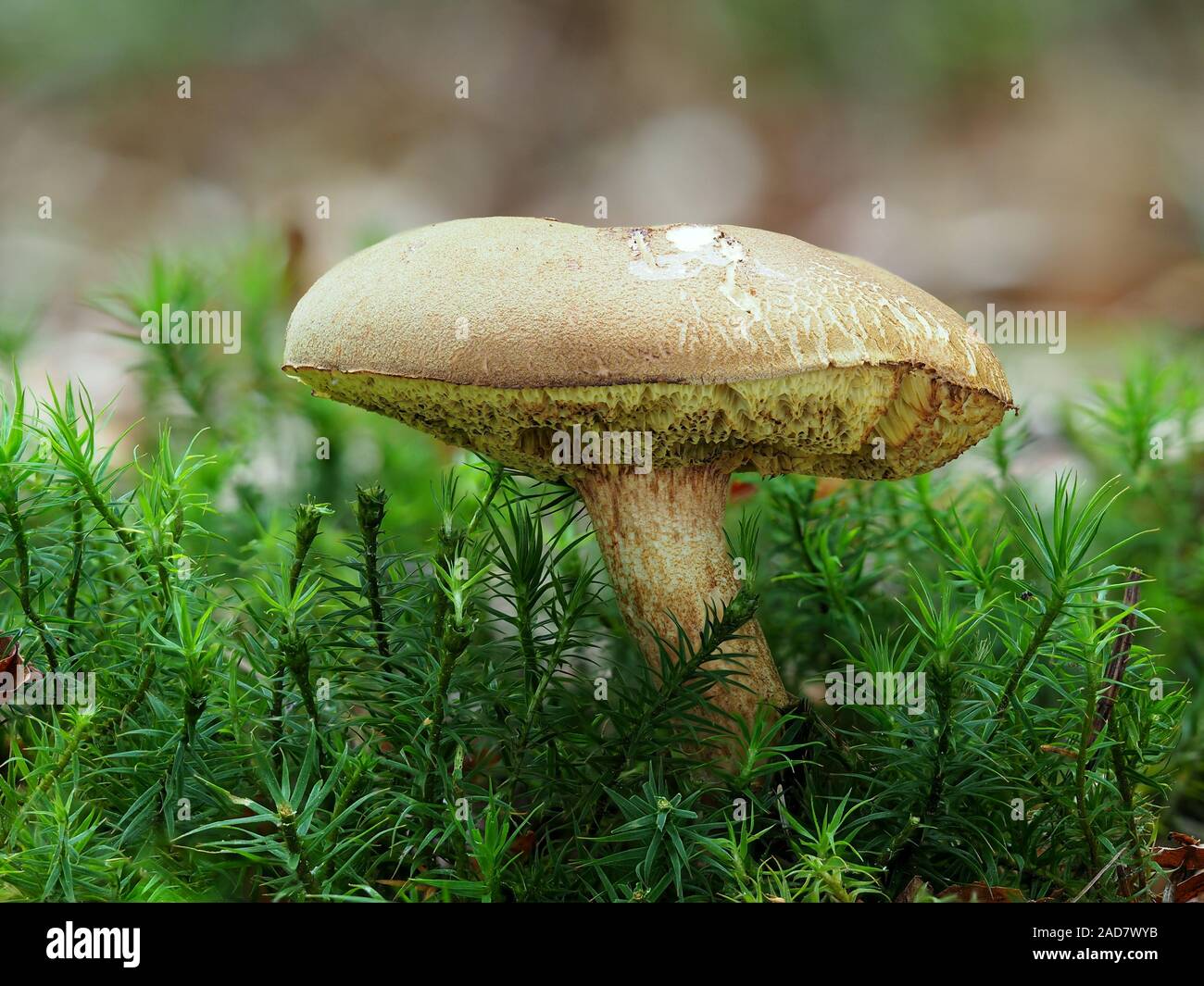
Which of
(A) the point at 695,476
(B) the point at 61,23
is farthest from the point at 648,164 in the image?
(A) the point at 695,476

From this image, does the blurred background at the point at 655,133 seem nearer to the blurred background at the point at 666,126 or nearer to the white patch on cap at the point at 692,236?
the blurred background at the point at 666,126

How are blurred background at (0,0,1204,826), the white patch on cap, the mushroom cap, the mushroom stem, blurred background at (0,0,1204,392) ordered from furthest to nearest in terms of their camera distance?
blurred background at (0,0,1204,392)
blurred background at (0,0,1204,826)
the mushroom stem
the white patch on cap
the mushroom cap

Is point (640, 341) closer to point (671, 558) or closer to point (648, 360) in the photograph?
point (648, 360)

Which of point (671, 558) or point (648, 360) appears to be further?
point (671, 558)

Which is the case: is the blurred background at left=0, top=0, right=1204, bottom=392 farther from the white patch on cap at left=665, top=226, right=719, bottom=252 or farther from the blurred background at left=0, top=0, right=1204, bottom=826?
the white patch on cap at left=665, top=226, right=719, bottom=252

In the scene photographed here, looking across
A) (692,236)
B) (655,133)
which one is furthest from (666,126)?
(692,236)

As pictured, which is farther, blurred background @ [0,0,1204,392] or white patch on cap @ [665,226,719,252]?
blurred background @ [0,0,1204,392]

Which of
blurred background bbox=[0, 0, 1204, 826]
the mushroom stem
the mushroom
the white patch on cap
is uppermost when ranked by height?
blurred background bbox=[0, 0, 1204, 826]

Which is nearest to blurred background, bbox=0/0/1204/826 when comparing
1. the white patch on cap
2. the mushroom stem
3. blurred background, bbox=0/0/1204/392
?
blurred background, bbox=0/0/1204/392

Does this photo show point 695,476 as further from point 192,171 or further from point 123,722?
point 192,171
